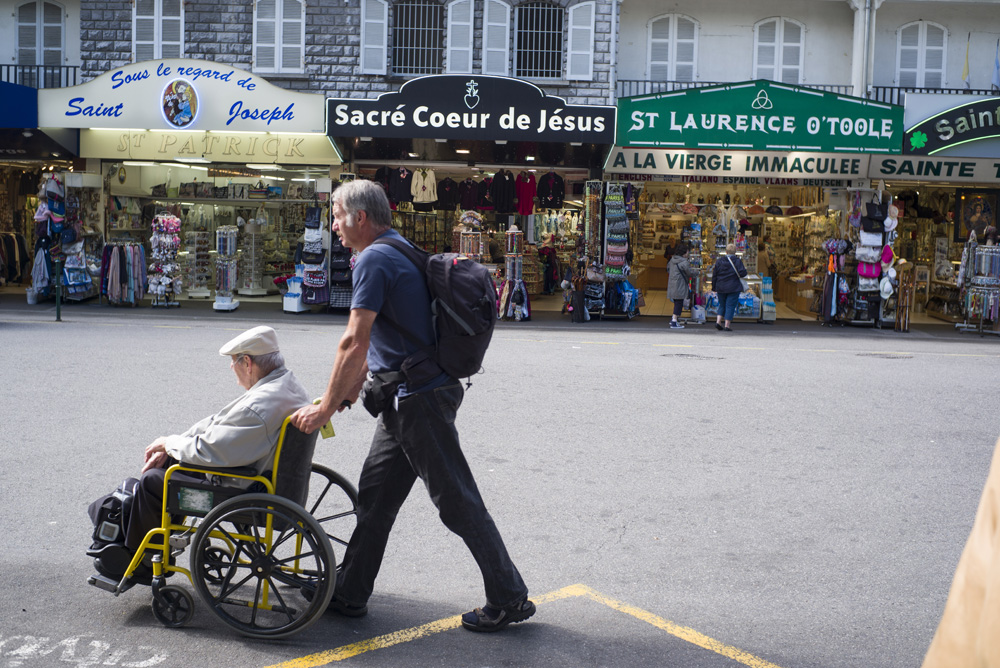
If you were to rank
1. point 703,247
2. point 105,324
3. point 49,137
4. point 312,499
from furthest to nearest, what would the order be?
point 703,247, point 49,137, point 105,324, point 312,499

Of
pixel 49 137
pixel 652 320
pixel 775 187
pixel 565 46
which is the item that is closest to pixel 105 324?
pixel 49 137

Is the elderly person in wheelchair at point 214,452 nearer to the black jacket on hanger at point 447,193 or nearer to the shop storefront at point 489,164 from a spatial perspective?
the shop storefront at point 489,164

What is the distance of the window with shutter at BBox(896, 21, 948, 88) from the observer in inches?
909

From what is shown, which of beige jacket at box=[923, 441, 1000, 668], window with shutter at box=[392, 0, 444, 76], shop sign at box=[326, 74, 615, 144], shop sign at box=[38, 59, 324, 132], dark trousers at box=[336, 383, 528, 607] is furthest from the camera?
window with shutter at box=[392, 0, 444, 76]

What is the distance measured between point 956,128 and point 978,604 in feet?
64.3

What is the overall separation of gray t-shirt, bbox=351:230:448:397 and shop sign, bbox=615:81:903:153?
1453 cm

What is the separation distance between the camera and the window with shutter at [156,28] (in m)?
22.1

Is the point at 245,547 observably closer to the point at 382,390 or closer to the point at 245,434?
the point at 245,434

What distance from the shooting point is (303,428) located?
173 inches

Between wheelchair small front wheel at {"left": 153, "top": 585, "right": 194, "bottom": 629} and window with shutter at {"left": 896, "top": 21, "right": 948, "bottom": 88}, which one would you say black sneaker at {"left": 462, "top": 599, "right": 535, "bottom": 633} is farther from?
window with shutter at {"left": 896, "top": 21, "right": 948, "bottom": 88}

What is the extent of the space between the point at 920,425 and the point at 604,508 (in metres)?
4.18

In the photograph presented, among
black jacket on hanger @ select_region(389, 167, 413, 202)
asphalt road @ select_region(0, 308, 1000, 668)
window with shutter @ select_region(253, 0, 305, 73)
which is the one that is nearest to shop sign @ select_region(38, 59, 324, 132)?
black jacket on hanger @ select_region(389, 167, 413, 202)

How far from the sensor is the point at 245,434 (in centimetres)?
445

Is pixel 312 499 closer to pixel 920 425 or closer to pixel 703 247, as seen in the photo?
pixel 920 425
